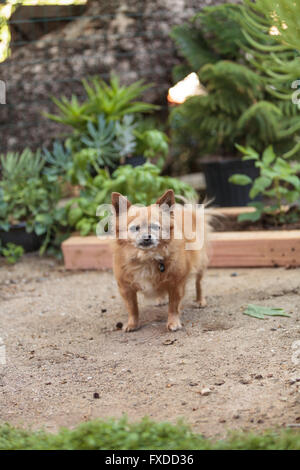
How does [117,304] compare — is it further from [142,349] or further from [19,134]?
[19,134]

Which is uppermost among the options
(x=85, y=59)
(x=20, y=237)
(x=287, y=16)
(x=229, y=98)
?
(x=85, y=59)

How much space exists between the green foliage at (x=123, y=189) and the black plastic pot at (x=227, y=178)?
86cm

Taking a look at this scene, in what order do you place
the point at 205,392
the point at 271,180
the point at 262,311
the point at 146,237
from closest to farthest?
1. the point at 205,392
2. the point at 146,237
3. the point at 262,311
4. the point at 271,180

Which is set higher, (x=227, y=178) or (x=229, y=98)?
(x=229, y=98)

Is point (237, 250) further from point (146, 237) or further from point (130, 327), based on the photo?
point (146, 237)

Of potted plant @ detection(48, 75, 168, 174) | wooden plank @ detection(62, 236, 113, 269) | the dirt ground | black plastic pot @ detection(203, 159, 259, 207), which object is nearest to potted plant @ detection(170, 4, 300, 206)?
black plastic pot @ detection(203, 159, 259, 207)

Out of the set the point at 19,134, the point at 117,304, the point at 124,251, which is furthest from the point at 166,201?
the point at 19,134

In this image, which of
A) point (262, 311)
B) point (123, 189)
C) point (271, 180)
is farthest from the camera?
point (123, 189)

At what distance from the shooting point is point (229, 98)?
564 cm

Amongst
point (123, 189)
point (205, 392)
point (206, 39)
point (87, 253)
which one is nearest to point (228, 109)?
point (206, 39)

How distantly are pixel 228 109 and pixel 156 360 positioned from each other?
138 inches

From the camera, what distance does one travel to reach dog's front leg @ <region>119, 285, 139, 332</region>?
319cm

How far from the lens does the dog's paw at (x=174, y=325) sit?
10.2 feet

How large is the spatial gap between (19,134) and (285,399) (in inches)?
200
